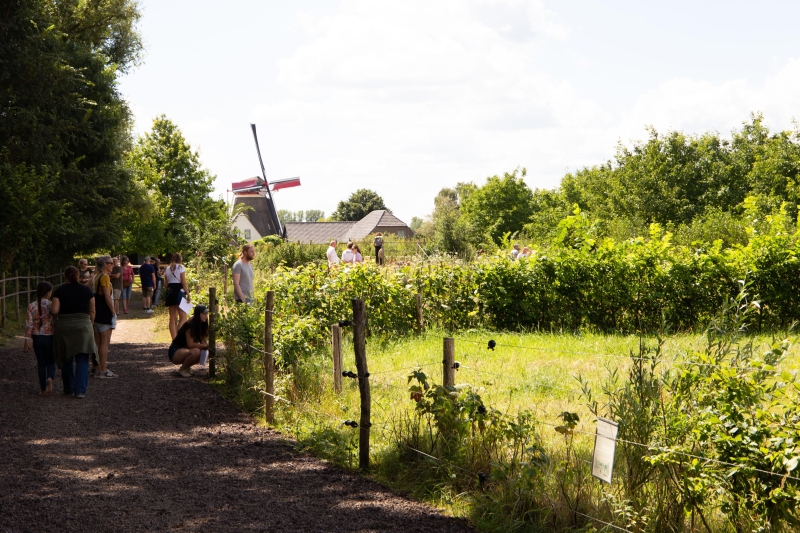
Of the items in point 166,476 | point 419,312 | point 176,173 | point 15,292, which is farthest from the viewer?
point 176,173

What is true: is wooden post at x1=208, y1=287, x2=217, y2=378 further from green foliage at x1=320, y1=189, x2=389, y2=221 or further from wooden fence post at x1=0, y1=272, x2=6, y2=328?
green foliage at x1=320, y1=189, x2=389, y2=221

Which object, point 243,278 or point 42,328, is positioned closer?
point 42,328

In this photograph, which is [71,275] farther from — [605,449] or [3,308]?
[3,308]

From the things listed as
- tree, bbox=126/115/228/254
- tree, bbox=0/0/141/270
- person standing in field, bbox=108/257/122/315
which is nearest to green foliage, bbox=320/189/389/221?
tree, bbox=126/115/228/254

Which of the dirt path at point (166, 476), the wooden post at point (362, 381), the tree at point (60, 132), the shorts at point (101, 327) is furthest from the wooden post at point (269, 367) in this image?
the tree at point (60, 132)

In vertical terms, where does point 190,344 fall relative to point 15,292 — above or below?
below

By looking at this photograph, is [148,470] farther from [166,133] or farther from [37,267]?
[166,133]

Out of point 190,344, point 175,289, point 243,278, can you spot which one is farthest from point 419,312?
point 175,289

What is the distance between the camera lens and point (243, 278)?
13805mm

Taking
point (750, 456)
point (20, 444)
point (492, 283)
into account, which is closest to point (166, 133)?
point (492, 283)

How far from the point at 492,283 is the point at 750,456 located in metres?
10.8

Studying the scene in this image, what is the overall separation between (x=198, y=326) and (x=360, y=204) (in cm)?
10943

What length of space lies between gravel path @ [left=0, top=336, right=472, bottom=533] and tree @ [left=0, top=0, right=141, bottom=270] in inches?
432

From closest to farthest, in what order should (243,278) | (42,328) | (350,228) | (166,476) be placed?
(166,476) < (42,328) < (243,278) < (350,228)
